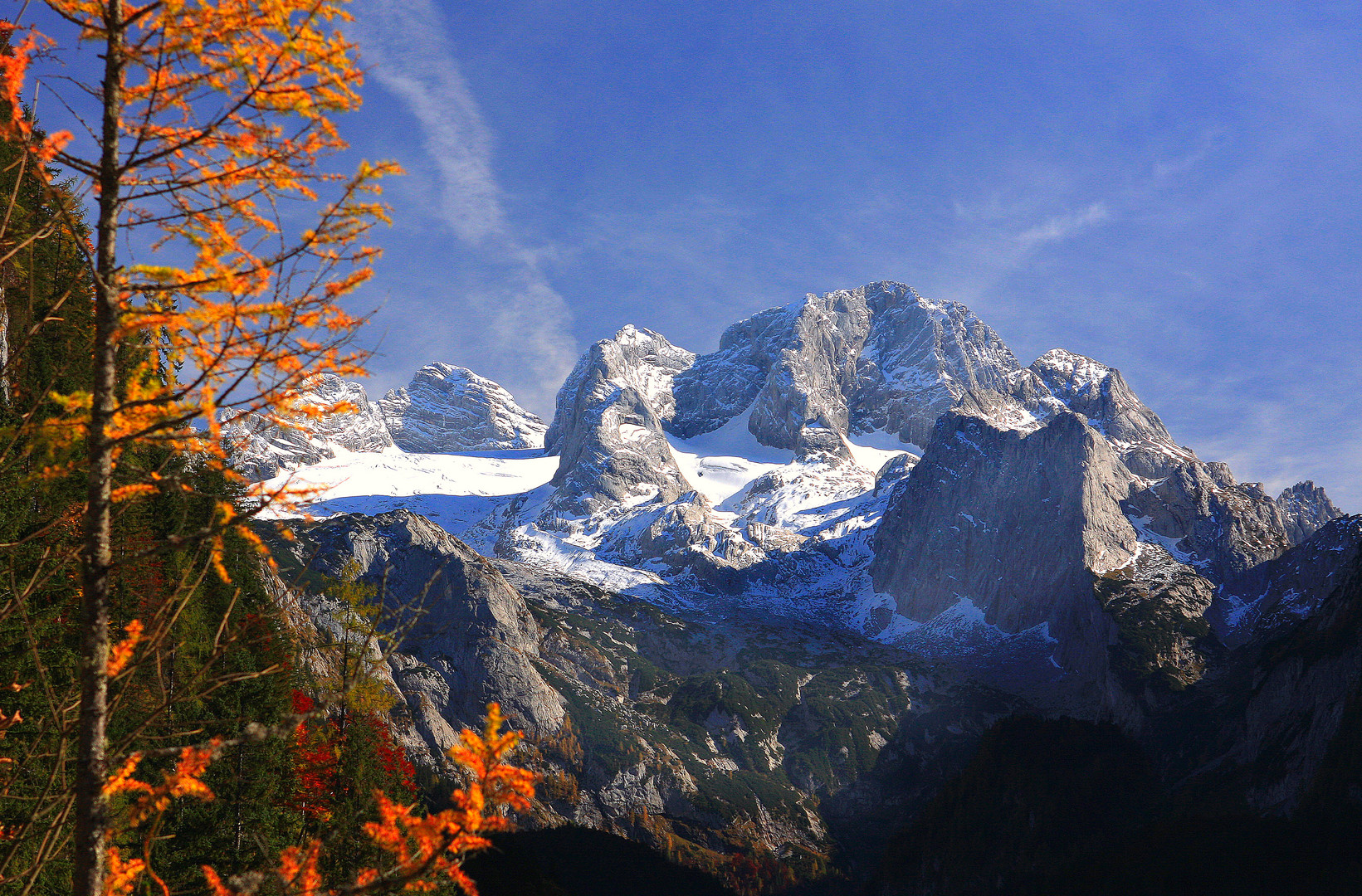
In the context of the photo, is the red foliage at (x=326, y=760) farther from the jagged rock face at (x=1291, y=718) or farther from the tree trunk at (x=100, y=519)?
the jagged rock face at (x=1291, y=718)

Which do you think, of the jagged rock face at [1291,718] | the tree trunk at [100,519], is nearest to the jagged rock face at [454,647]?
the jagged rock face at [1291,718]

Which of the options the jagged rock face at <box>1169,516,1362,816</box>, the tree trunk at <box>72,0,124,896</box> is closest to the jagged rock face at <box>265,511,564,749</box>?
the jagged rock face at <box>1169,516,1362,816</box>

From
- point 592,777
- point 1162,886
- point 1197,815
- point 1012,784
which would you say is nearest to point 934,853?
point 1012,784

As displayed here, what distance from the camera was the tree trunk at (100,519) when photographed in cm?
580

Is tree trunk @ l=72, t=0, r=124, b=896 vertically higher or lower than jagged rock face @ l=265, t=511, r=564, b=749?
lower

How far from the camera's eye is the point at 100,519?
6023 mm

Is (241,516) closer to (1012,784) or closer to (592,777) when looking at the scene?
(1012,784)

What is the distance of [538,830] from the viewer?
146 metres

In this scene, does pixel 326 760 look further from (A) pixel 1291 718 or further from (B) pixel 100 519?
(A) pixel 1291 718

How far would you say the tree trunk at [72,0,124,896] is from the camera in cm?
580

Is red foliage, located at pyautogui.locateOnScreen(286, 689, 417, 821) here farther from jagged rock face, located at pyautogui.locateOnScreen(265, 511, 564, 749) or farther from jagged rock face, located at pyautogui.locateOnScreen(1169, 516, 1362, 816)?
jagged rock face, located at pyautogui.locateOnScreen(265, 511, 564, 749)

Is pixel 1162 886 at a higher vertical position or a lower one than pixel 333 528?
lower

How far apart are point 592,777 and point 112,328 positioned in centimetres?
19425

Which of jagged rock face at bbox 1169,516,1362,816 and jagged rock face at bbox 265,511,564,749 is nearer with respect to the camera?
jagged rock face at bbox 1169,516,1362,816
